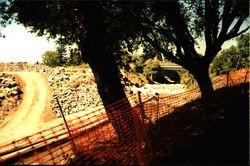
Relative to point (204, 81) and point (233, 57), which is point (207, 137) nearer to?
point (204, 81)

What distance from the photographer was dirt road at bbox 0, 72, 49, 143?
28.8 meters

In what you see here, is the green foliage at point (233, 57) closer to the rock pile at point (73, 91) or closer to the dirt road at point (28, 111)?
the rock pile at point (73, 91)

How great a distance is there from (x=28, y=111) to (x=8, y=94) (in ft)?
19.1

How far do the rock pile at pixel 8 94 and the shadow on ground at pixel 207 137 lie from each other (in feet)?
87.7

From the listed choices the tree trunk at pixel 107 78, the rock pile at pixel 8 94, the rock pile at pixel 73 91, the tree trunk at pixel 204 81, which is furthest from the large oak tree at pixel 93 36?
the rock pile at pixel 8 94

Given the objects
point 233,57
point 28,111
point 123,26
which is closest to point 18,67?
point 28,111

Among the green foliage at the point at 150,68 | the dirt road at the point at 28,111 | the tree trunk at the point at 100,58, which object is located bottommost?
the dirt road at the point at 28,111

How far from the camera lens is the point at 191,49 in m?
17.1

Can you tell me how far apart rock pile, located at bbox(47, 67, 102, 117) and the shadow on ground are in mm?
23448

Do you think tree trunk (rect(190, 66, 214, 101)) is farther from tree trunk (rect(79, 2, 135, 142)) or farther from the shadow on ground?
tree trunk (rect(79, 2, 135, 142))

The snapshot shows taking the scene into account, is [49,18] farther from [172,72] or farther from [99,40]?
[172,72]

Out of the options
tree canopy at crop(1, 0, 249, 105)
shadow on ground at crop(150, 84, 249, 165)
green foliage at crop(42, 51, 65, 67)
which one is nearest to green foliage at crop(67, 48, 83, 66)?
tree canopy at crop(1, 0, 249, 105)

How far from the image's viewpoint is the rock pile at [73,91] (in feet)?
121

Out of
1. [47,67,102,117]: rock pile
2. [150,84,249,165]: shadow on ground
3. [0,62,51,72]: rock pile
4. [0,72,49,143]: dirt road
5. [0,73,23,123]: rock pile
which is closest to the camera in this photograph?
[150,84,249,165]: shadow on ground
